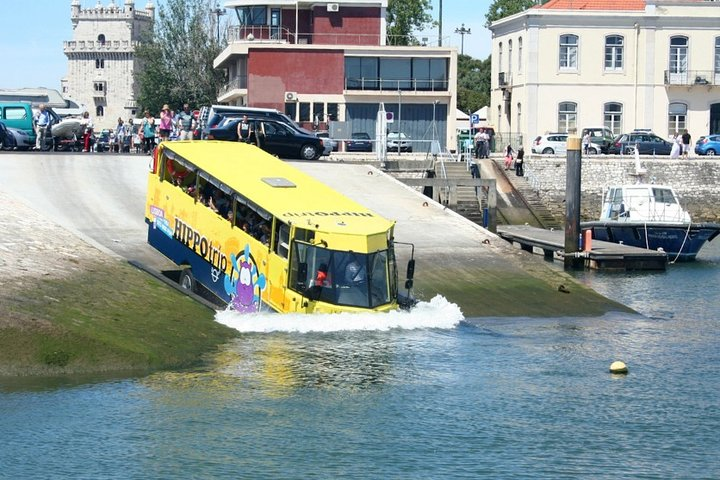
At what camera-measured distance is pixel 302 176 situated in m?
31.1

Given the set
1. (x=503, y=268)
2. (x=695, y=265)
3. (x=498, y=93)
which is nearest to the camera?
(x=503, y=268)

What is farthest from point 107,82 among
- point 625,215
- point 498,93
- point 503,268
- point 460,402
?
point 460,402

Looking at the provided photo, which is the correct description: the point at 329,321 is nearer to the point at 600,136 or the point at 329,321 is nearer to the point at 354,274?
the point at 354,274

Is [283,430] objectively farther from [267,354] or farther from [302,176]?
[302,176]

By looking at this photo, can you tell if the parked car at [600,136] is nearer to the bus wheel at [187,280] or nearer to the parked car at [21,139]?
the parked car at [21,139]

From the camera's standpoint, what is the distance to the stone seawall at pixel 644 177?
63.1m

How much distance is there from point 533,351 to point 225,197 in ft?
25.2

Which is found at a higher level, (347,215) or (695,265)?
(347,215)

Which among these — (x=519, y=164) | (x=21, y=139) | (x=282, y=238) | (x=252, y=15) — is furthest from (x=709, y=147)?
(x=282, y=238)

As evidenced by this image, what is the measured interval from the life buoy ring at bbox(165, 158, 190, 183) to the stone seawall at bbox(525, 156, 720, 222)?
110 feet

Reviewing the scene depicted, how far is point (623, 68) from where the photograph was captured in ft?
254

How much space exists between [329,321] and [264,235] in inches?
97.5

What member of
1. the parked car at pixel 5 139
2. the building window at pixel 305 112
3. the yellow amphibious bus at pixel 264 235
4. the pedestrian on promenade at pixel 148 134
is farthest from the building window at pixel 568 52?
the yellow amphibious bus at pixel 264 235

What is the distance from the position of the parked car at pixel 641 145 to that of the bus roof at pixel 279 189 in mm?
38342
